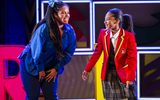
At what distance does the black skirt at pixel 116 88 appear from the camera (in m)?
3.86

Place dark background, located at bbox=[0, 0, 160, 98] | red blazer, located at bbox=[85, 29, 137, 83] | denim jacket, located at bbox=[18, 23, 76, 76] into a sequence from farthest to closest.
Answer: dark background, located at bbox=[0, 0, 160, 98]
red blazer, located at bbox=[85, 29, 137, 83]
denim jacket, located at bbox=[18, 23, 76, 76]

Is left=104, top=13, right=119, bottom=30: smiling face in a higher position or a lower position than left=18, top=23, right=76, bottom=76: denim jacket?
higher

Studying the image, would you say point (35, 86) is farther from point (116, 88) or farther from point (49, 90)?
point (116, 88)

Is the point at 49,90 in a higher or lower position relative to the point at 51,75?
lower

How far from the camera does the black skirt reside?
386 centimetres

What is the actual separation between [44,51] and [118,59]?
72 centimetres

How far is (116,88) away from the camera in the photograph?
12.7ft

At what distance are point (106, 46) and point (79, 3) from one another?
1.66 metres

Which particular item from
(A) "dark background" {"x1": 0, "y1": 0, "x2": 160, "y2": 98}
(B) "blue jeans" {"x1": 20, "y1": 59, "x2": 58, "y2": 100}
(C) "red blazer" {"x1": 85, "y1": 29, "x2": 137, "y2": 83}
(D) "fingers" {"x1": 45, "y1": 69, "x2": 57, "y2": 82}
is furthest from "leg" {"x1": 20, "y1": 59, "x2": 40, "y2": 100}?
(A) "dark background" {"x1": 0, "y1": 0, "x2": 160, "y2": 98}

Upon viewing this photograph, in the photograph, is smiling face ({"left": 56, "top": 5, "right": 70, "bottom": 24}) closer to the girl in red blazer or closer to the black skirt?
the girl in red blazer

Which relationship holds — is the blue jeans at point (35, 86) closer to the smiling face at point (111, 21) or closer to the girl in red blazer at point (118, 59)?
the girl in red blazer at point (118, 59)

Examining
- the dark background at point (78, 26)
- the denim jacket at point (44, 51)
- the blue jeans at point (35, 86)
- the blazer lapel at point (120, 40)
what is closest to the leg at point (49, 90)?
the blue jeans at point (35, 86)

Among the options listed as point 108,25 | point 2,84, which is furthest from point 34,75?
point 2,84

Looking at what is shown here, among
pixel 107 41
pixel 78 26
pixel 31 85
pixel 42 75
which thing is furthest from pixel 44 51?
pixel 78 26
